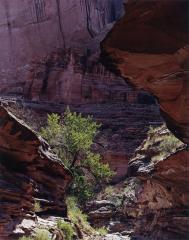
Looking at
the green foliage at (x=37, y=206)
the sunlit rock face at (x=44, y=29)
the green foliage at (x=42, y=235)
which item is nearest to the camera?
the green foliage at (x=42, y=235)

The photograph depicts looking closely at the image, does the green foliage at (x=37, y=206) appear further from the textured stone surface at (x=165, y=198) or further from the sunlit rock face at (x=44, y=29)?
the sunlit rock face at (x=44, y=29)

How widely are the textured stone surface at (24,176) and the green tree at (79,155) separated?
35.3ft

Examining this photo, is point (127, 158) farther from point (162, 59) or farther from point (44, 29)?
point (162, 59)

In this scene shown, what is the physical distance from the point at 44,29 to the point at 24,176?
45.6m

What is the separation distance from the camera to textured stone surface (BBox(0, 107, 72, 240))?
16.8 m

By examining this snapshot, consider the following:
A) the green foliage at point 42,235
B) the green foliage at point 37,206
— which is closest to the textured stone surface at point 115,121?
the green foliage at point 37,206

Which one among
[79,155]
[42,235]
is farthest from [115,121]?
[42,235]

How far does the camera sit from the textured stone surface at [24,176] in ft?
55.1

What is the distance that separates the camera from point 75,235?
19.0m

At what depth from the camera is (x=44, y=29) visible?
2431 inches

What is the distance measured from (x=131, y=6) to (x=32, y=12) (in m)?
55.5

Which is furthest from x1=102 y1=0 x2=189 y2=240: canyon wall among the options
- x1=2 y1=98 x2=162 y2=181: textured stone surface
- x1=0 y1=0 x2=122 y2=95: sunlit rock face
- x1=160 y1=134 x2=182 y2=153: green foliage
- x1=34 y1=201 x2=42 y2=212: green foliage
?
x1=0 y1=0 x2=122 y2=95: sunlit rock face

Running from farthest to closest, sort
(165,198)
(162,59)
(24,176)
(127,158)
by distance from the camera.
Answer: (127,158) < (24,176) < (165,198) < (162,59)

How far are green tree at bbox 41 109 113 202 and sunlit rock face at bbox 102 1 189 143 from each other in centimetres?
1920
